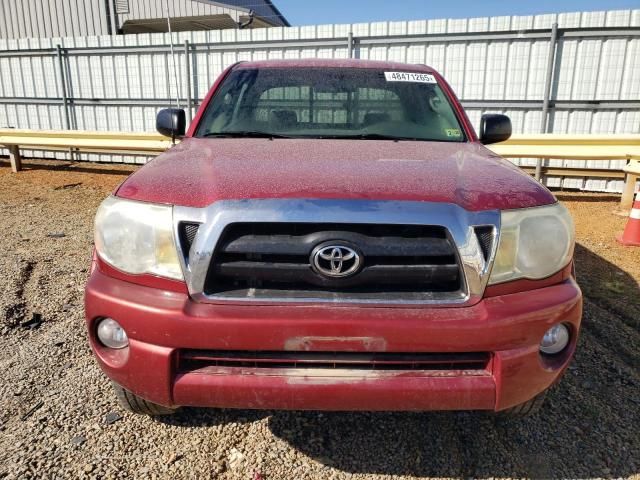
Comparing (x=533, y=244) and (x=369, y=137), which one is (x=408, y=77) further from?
(x=533, y=244)

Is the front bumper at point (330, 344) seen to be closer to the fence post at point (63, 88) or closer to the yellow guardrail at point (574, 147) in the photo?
the yellow guardrail at point (574, 147)

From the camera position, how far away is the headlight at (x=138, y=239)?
1.74m

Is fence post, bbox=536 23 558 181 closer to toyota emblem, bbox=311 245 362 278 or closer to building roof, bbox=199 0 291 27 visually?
toyota emblem, bbox=311 245 362 278

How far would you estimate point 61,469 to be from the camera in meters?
2.00

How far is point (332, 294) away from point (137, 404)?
1.02m

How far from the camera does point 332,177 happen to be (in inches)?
73.7

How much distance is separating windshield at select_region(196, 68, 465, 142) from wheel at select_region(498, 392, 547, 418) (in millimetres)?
1520

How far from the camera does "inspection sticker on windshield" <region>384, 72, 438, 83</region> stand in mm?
3240

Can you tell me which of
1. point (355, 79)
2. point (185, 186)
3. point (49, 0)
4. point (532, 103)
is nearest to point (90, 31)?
point (49, 0)

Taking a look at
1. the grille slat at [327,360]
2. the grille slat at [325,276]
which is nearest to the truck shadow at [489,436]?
the grille slat at [327,360]

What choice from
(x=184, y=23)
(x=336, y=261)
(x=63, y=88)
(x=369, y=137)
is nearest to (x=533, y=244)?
(x=336, y=261)

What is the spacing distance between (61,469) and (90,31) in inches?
686

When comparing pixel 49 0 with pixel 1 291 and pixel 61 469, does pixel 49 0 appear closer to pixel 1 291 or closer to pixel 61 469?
pixel 1 291

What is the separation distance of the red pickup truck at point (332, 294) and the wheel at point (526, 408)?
0.23 m
